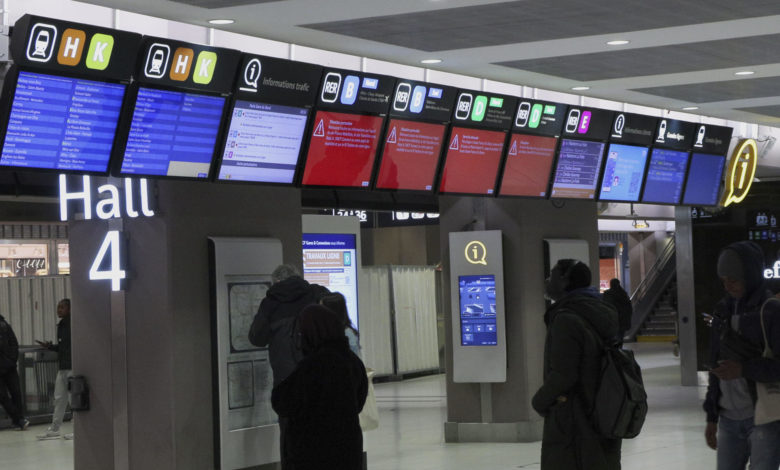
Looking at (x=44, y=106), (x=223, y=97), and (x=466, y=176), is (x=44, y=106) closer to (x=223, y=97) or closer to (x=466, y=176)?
(x=223, y=97)

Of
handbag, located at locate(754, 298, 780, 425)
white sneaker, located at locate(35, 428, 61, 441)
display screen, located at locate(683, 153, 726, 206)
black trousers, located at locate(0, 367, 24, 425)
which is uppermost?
display screen, located at locate(683, 153, 726, 206)

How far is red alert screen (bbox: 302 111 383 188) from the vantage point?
812 cm

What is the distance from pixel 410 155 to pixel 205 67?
2262mm

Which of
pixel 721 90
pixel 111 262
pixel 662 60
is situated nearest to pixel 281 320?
pixel 111 262

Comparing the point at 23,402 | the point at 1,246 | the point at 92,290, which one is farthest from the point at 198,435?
the point at 1,246

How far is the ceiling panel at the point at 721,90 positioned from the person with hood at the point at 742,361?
5616 mm

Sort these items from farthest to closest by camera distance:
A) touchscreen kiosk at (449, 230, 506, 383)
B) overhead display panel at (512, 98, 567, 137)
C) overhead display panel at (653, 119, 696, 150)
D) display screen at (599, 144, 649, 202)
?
Answer: overhead display panel at (653, 119, 696, 150) < touchscreen kiosk at (449, 230, 506, 383) < display screen at (599, 144, 649, 202) < overhead display panel at (512, 98, 567, 137)

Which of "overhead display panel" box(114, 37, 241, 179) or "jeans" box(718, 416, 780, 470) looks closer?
"jeans" box(718, 416, 780, 470)

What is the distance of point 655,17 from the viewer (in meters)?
7.68

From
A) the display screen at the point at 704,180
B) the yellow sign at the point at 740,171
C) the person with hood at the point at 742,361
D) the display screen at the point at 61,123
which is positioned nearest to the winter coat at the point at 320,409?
the person with hood at the point at 742,361

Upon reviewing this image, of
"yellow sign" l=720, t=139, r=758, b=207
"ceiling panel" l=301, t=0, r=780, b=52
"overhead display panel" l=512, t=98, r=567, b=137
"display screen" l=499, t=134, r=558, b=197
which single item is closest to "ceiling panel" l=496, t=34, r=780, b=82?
"overhead display panel" l=512, t=98, r=567, b=137

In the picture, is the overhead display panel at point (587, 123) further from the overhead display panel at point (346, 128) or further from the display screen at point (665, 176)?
the overhead display panel at point (346, 128)

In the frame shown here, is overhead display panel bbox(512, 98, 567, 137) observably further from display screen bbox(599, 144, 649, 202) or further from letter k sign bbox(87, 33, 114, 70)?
letter k sign bbox(87, 33, 114, 70)

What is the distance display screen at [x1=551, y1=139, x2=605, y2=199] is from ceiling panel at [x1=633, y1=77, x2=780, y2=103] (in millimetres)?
761
